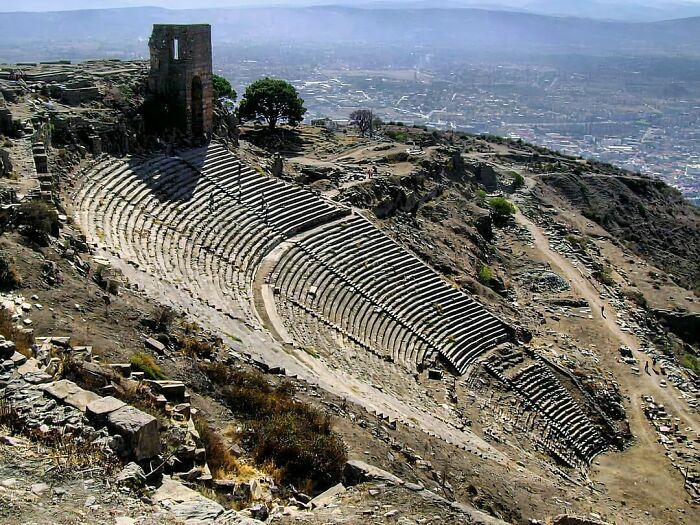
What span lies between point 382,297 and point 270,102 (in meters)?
22.9

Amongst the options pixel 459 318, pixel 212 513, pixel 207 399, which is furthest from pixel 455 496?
pixel 459 318

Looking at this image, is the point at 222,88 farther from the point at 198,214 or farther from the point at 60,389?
the point at 60,389

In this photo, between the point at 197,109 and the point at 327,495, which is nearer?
the point at 327,495

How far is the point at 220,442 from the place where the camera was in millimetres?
11328

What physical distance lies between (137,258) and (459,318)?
41.9ft

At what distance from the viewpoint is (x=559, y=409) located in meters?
26.1

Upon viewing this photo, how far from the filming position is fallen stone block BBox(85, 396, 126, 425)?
9.27 meters

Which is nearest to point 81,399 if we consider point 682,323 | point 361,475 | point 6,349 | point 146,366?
point 6,349

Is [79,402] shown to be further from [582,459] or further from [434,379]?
[582,459]

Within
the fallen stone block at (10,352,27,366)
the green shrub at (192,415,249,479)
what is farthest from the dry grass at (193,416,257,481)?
the fallen stone block at (10,352,27,366)

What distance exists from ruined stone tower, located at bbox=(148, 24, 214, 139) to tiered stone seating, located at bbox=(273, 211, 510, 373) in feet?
26.9

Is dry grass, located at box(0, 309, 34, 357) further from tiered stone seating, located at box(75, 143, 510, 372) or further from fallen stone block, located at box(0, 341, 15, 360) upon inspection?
tiered stone seating, located at box(75, 143, 510, 372)

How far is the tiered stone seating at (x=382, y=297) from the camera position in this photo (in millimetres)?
24984

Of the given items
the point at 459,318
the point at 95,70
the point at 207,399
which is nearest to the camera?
the point at 207,399
